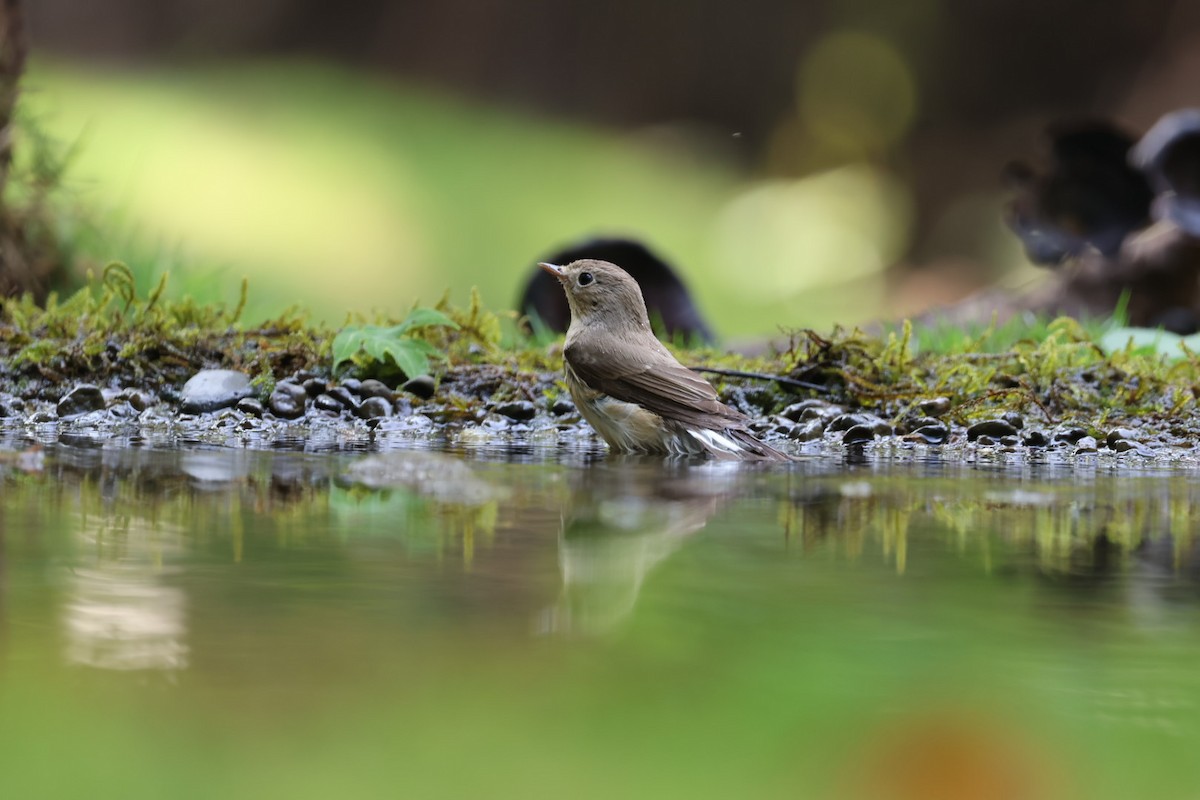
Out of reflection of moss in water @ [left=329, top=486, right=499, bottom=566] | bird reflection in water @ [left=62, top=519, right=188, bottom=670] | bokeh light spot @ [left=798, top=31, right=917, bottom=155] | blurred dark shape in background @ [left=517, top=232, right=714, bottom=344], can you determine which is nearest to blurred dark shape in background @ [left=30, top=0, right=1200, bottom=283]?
bokeh light spot @ [left=798, top=31, right=917, bottom=155]

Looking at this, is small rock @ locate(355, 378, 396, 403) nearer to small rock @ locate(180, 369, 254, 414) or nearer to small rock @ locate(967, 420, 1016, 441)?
small rock @ locate(180, 369, 254, 414)

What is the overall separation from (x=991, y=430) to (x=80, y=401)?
2834 mm

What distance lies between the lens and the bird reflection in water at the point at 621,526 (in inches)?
60.3

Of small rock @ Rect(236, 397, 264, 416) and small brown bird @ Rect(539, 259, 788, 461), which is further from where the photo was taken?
small rock @ Rect(236, 397, 264, 416)

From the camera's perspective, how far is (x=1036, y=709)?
1.18m

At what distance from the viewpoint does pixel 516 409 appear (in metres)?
4.06

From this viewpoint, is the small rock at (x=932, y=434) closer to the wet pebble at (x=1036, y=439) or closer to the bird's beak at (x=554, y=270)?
the wet pebble at (x=1036, y=439)

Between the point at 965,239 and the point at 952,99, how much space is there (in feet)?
6.14

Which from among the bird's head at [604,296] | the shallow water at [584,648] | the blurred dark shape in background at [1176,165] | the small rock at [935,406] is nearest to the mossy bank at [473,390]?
the small rock at [935,406]

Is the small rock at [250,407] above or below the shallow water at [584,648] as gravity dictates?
above

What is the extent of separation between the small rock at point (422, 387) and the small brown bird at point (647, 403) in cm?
67

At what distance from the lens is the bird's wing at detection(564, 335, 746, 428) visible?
3.41 meters

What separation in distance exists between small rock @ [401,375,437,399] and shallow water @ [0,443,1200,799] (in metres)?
1.70

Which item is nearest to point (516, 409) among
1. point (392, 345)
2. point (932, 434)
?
point (392, 345)
